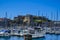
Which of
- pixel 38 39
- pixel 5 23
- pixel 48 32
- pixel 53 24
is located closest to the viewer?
pixel 38 39

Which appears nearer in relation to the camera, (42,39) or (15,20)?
(42,39)

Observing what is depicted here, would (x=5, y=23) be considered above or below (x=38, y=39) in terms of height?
above

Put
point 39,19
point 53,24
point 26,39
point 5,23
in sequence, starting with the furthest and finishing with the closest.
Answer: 1. point 39,19
2. point 53,24
3. point 5,23
4. point 26,39

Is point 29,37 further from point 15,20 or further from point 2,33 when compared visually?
point 15,20

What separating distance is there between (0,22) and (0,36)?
9.60 metres

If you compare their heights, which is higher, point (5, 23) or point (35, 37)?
point (5, 23)

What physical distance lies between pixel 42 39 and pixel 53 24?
34.6 ft

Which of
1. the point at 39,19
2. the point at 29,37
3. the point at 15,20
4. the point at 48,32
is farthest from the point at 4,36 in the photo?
the point at 39,19

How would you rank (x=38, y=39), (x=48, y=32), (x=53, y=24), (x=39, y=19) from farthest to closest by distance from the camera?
(x=39, y=19) → (x=53, y=24) → (x=48, y=32) → (x=38, y=39)

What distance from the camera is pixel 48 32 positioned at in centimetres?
1903

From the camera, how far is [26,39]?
2.85m

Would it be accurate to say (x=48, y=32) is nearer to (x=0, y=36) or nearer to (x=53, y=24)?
(x=53, y=24)

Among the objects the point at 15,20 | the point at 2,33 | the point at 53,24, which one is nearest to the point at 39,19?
the point at 15,20

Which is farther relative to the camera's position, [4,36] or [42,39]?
[4,36]
